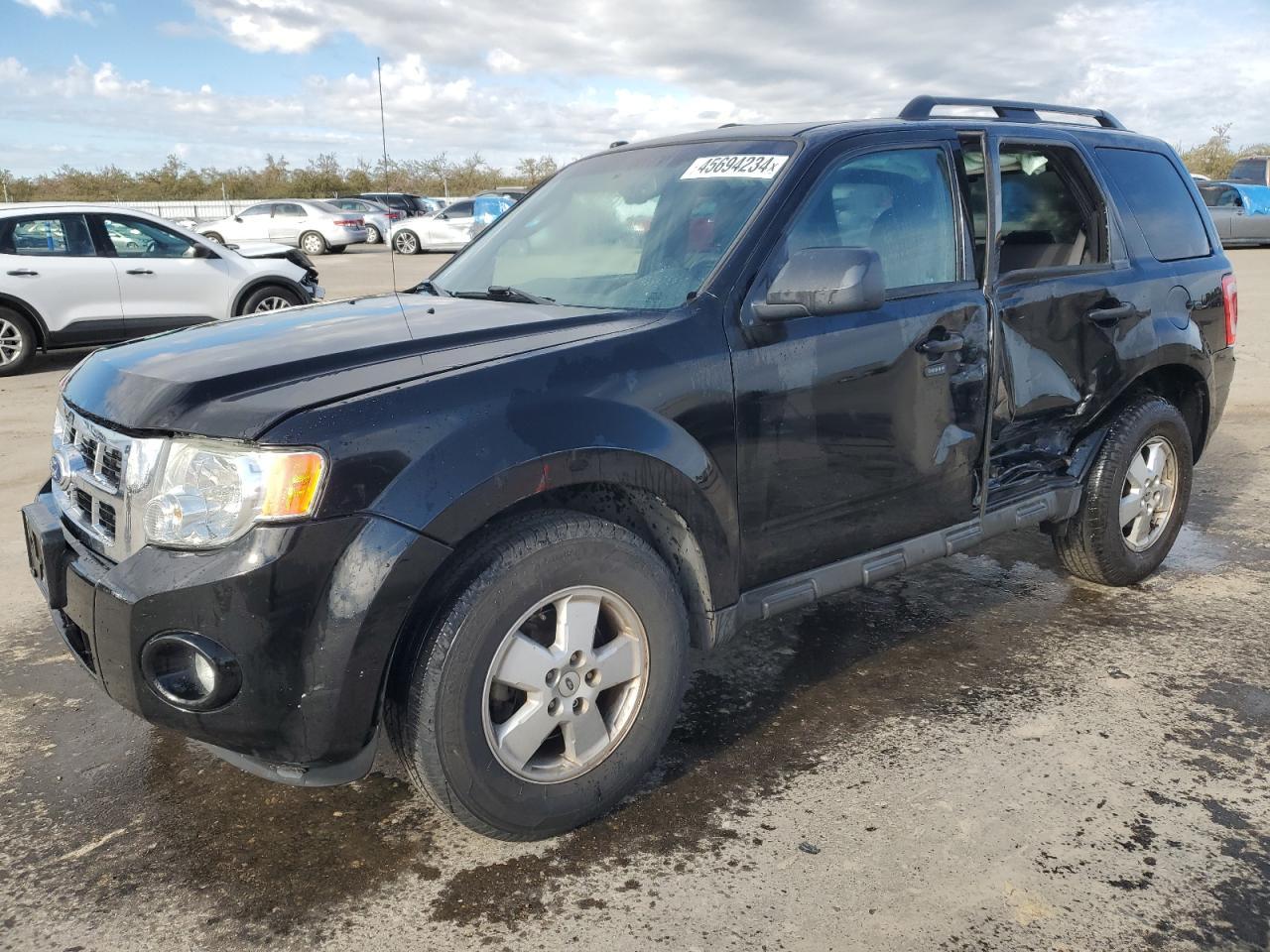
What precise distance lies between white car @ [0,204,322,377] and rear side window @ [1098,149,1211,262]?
8041mm

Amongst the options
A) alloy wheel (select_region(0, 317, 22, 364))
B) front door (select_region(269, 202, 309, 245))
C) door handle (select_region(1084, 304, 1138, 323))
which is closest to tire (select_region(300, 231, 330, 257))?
front door (select_region(269, 202, 309, 245))

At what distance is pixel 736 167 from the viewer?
339 centimetres

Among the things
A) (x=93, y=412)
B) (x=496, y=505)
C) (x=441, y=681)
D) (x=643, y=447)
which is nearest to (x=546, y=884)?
(x=441, y=681)

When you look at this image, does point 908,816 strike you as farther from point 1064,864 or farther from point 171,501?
point 171,501

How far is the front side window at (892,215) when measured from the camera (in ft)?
10.8

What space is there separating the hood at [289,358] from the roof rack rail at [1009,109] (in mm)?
1677

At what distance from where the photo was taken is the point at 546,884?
255 centimetres

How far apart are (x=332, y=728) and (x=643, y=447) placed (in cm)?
100

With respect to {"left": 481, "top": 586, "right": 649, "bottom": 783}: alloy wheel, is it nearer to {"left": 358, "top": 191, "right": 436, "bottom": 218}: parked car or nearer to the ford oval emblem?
the ford oval emblem

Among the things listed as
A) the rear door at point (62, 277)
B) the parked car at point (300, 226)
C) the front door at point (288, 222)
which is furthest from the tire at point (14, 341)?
the front door at point (288, 222)

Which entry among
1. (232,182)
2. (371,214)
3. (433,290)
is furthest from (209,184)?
(433,290)

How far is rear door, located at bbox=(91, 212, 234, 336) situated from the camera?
10.3 meters

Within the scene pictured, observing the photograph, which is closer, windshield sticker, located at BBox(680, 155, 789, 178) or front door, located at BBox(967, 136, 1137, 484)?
windshield sticker, located at BBox(680, 155, 789, 178)

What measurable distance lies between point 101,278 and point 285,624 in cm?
933
